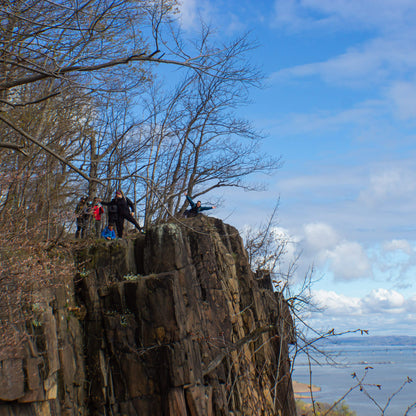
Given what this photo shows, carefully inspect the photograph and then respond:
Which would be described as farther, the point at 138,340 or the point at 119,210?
the point at 119,210

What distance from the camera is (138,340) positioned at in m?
13.8

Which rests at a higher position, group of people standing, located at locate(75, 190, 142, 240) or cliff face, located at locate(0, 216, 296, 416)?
group of people standing, located at locate(75, 190, 142, 240)

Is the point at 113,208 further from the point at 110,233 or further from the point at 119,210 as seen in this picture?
the point at 110,233

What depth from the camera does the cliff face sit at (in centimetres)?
1221

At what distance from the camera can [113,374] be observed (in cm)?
1359

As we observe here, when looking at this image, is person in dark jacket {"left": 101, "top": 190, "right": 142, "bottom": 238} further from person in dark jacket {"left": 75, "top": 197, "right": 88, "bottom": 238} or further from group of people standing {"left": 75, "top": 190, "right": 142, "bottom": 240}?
person in dark jacket {"left": 75, "top": 197, "right": 88, "bottom": 238}

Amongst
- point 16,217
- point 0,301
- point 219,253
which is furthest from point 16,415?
point 219,253

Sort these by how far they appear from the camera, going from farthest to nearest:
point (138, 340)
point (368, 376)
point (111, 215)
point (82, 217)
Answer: point (368, 376) < point (111, 215) < point (82, 217) < point (138, 340)

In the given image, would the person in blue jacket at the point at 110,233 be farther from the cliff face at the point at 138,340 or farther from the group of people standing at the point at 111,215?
the cliff face at the point at 138,340

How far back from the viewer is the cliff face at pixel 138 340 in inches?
481

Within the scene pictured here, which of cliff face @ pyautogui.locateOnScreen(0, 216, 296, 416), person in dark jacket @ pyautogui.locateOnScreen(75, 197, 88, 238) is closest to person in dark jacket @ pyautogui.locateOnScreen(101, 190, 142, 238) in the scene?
person in dark jacket @ pyautogui.locateOnScreen(75, 197, 88, 238)

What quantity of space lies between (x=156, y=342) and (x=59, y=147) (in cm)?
962

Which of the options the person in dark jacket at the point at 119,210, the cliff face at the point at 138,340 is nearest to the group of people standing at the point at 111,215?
the person in dark jacket at the point at 119,210

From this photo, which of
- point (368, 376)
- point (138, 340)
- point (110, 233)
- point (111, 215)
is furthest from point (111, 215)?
point (368, 376)
